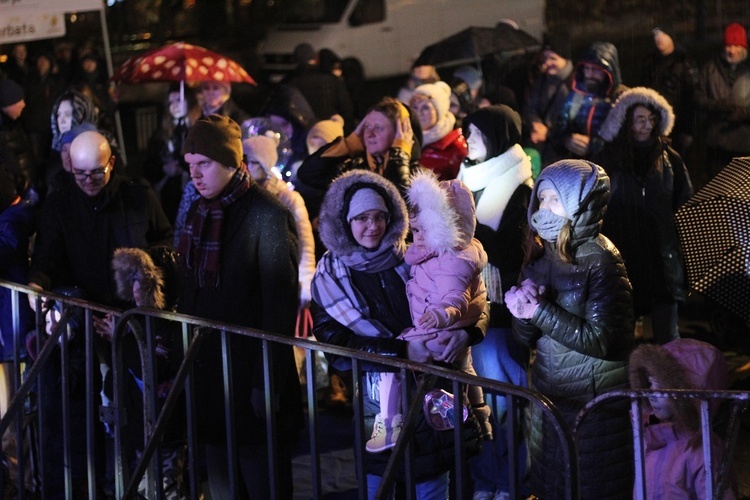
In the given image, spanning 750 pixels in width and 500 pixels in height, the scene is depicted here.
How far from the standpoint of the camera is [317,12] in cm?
1741

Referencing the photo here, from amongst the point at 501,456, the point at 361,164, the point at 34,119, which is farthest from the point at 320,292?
the point at 34,119

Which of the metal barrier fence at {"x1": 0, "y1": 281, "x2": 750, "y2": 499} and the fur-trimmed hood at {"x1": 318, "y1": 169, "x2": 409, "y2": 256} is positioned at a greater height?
the fur-trimmed hood at {"x1": 318, "y1": 169, "x2": 409, "y2": 256}

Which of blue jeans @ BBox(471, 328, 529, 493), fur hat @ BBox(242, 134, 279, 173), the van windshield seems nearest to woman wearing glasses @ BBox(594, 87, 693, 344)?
blue jeans @ BBox(471, 328, 529, 493)

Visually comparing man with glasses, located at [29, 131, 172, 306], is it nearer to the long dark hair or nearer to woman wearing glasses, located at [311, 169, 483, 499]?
woman wearing glasses, located at [311, 169, 483, 499]

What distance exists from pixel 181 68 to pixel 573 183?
666cm

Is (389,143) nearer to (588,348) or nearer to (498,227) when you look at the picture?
(498,227)

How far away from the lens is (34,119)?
1443cm

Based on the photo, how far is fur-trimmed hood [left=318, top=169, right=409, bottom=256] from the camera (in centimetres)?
555

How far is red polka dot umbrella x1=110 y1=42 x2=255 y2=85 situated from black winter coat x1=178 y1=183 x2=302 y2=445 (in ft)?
18.2

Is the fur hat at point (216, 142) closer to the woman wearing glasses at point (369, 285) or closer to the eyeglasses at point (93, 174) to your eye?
the woman wearing glasses at point (369, 285)

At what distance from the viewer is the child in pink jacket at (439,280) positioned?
5.26 m

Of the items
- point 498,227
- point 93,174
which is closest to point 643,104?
point 498,227

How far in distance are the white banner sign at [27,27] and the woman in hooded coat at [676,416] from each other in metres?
7.80

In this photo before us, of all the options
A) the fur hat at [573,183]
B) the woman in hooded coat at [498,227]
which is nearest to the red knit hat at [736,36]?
the woman in hooded coat at [498,227]
